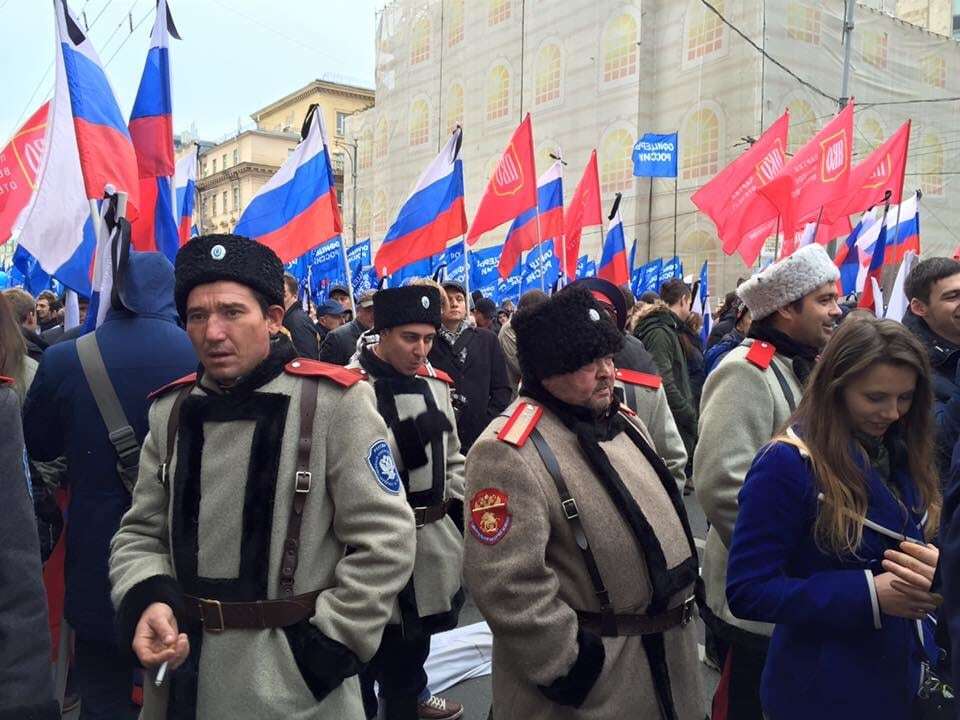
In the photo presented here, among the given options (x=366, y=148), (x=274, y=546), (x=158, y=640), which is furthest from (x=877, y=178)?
(x=366, y=148)

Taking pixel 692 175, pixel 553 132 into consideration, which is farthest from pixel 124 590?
pixel 553 132

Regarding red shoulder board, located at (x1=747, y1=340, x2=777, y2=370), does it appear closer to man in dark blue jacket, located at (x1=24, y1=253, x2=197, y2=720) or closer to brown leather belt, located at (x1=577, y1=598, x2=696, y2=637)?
brown leather belt, located at (x1=577, y1=598, x2=696, y2=637)

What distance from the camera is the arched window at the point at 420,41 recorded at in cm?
3344

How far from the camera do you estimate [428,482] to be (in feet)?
11.9

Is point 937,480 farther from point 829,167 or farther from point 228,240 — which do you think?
point 829,167

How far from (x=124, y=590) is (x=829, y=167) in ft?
30.8

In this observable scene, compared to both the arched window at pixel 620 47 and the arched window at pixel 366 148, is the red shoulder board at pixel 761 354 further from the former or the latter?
the arched window at pixel 366 148

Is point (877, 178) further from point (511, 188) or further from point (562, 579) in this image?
point (562, 579)

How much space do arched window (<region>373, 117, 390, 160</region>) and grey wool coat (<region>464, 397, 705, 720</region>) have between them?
34.5 metres

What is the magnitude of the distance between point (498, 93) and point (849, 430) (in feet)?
97.8

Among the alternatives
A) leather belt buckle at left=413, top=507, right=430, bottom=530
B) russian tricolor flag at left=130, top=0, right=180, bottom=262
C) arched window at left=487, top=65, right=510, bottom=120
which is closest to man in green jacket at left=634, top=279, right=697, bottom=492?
leather belt buckle at left=413, top=507, right=430, bottom=530

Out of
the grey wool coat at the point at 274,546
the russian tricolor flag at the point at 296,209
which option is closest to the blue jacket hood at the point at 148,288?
the grey wool coat at the point at 274,546

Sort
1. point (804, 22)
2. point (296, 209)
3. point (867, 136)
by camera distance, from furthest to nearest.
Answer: point (867, 136), point (804, 22), point (296, 209)

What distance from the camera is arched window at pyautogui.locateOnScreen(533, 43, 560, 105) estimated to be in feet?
93.7
